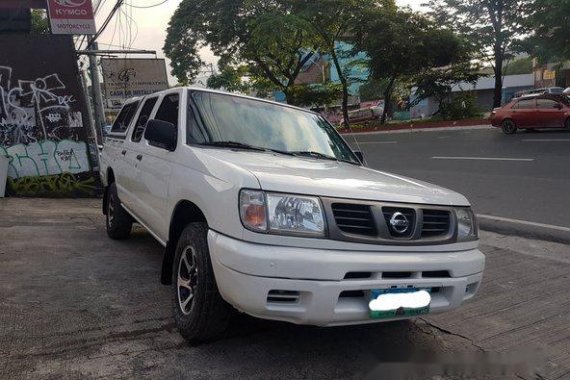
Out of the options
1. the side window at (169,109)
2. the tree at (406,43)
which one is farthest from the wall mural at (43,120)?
the tree at (406,43)

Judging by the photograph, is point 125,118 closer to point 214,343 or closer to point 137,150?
point 137,150

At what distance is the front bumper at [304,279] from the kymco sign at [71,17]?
923cm

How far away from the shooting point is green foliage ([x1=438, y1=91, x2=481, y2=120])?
30844 mm

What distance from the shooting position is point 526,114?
1980 cm

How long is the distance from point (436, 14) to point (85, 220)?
26.2m

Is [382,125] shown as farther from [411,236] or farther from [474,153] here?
[411,236]

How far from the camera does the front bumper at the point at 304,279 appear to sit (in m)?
2.80

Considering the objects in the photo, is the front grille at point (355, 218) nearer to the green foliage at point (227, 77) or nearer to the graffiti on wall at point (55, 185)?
the graffiti on wall at point (55, 185)

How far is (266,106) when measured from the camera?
4660 millimetres

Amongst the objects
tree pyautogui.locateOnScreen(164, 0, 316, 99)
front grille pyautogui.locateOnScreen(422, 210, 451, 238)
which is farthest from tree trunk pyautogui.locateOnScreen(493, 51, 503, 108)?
front grille pyautogui.locateOnScreen(422, 210, 451, 238)

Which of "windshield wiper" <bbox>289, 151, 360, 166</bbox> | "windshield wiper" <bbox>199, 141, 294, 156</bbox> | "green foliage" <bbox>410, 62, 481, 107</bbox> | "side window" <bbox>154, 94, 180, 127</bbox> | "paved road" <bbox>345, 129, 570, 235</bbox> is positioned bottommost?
"paved road" <bbox>345, 129, 570, 235</bbox>

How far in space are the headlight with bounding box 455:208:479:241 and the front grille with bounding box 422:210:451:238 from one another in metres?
0.11

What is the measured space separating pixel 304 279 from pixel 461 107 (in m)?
30.3

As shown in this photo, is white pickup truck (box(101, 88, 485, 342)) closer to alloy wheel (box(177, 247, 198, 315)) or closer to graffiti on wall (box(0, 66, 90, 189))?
alloy wheel (box(177, 247, 198, 315))
